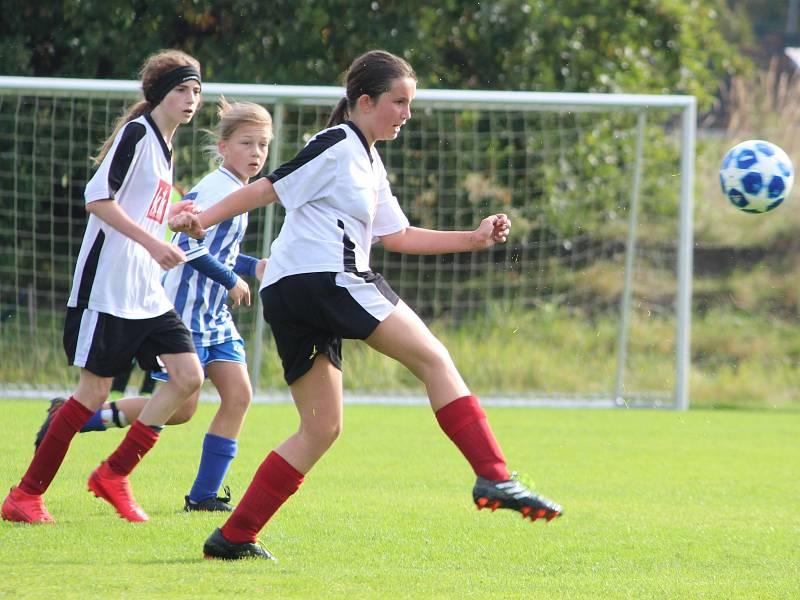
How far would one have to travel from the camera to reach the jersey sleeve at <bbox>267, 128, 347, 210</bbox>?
395 cm

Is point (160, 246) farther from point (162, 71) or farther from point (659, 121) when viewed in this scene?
point (659, 121)

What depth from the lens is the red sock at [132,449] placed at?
16.5ft

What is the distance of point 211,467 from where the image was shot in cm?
533

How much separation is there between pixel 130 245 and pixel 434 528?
157 centimetres

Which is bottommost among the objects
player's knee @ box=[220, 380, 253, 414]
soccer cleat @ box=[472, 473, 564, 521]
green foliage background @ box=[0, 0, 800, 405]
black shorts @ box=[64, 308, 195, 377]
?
player's knee @ box=[220, 380, 253, 414]

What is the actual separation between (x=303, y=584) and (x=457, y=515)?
1552mm

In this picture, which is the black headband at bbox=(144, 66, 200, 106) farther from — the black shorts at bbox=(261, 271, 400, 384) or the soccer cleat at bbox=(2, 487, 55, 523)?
the soccer cleat at bbox=(2, 487, 55, 523)

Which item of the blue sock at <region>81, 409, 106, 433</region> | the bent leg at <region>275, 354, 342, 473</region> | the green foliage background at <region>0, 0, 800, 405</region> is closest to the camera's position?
the bent leg at <region>275, 354, 342, 473</region>

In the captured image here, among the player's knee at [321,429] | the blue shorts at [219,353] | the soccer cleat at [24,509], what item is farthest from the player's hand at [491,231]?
the soccer cleat at [24,509]

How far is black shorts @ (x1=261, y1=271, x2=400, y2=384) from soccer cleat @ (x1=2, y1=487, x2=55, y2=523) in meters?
1.38

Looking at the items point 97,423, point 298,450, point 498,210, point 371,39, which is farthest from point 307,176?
point 371,39

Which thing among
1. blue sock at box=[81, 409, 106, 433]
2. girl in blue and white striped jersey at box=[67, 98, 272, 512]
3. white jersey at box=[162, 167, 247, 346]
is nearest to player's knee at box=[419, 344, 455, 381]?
girl in blue and white striped jersey at box=[67, 98, 272, 512]

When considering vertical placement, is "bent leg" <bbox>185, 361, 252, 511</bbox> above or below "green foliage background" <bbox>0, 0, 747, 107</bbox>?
below

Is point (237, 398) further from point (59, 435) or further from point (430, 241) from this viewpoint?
point (430, 241)
